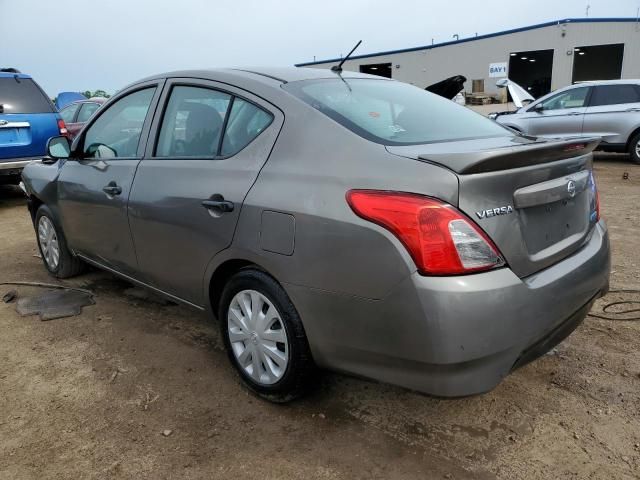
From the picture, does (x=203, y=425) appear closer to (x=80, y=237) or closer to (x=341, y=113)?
(x=341, y=113)

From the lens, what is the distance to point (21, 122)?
7.18 m

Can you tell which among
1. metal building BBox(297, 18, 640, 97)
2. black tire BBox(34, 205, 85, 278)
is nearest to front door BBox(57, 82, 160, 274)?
black tire BBox(34, 205, 85, 278)

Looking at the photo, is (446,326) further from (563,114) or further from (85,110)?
(85,110)

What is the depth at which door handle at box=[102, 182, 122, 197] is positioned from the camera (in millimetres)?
3209

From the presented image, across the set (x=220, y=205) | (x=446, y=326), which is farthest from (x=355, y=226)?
(x=220, y=205)

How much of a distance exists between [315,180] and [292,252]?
32cm

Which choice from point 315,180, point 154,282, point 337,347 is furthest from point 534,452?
point 154,282

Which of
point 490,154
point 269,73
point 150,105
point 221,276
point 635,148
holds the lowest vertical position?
point 635,148

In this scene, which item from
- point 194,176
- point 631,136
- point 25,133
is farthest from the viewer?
point 631,136

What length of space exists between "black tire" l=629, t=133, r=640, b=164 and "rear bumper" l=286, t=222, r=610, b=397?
9.47 metres

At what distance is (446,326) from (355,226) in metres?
0.49

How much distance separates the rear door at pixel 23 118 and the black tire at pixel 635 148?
404 inches

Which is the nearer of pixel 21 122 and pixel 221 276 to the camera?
pixel 221 276

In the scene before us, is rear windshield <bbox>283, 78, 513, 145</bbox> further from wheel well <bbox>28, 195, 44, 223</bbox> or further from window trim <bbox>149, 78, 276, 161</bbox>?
wheel well <bbox>28, 195, 44, 223</bbox>
